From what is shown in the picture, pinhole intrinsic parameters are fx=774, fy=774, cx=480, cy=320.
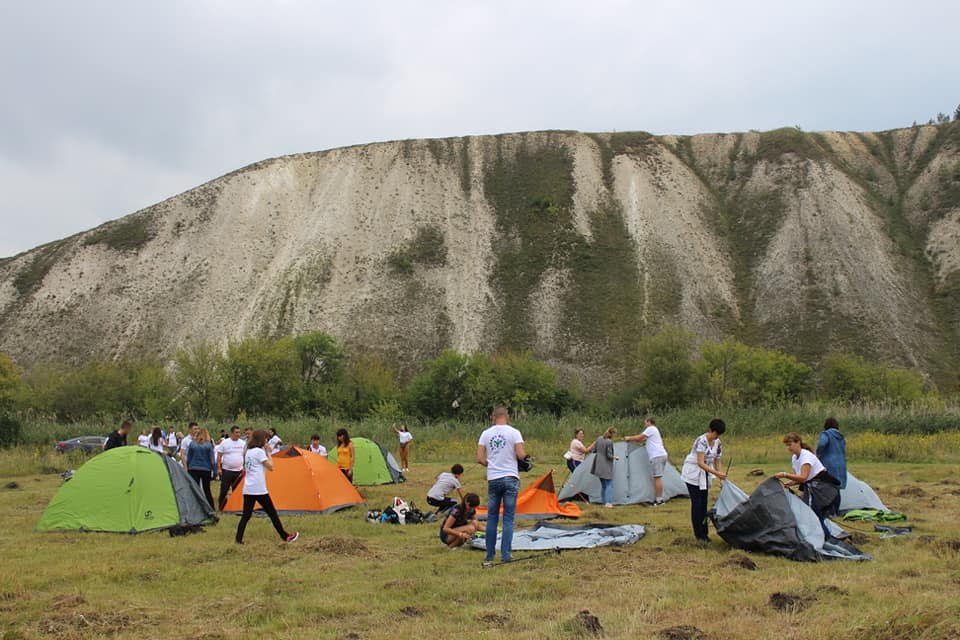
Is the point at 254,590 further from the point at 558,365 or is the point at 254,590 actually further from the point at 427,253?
the point at 427,253

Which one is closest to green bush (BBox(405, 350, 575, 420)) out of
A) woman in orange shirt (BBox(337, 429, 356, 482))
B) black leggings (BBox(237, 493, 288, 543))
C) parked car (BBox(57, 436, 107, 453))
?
parked car (BBox(57, 436, 107, 453))

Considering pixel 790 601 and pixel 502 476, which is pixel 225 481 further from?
pixel 790 601

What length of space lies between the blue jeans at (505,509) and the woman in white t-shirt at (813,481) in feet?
11.6

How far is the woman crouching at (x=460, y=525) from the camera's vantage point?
10789 mm

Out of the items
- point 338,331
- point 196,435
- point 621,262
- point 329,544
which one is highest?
point 621,262

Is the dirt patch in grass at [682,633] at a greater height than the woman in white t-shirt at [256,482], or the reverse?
the woman in white t-shirt at [256,482]

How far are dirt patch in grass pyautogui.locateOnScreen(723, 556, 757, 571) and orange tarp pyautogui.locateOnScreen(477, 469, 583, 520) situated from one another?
490cm

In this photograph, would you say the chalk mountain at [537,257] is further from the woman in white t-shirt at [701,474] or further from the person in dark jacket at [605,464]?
the woman in white t-shirt at [701,474]

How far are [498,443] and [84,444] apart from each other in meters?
27.5

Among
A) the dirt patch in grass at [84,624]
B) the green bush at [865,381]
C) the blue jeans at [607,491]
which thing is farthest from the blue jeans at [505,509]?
the green bush at [865,381]

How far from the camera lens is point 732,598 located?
739cm

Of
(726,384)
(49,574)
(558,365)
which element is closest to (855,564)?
(49,574)

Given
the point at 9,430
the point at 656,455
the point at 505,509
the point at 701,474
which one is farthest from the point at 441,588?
the point at 9,430

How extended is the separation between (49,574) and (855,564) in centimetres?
943
